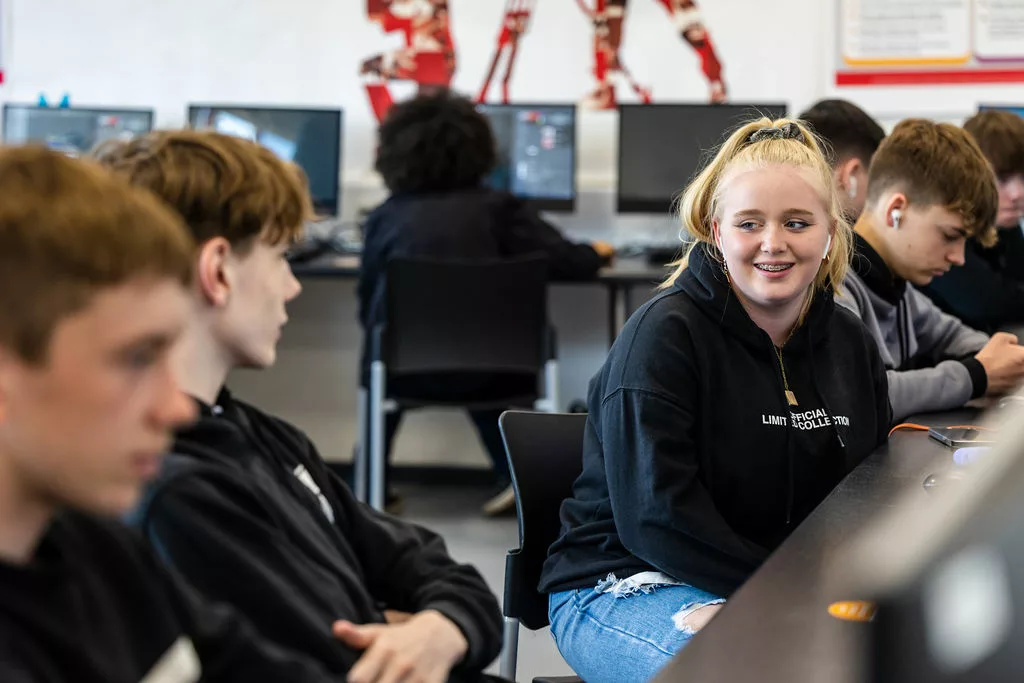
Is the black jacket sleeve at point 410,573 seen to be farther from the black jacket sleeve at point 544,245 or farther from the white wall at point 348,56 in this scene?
the white wall at point 348,56

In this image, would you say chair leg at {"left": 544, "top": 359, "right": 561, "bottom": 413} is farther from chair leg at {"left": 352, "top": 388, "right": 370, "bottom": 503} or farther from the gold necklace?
the gold necklace

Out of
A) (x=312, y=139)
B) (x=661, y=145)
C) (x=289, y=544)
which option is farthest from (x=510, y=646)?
(x=312, y=139)

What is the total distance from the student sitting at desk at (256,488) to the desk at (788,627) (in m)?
0.31

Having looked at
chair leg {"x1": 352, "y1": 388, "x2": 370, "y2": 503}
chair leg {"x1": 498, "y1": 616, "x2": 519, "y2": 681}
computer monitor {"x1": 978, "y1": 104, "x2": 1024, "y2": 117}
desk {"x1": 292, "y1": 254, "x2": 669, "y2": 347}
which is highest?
computer monitor {"x1": 978, "y1": 104, "x2": 1024, "y2": 117}

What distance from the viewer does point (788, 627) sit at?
854mm

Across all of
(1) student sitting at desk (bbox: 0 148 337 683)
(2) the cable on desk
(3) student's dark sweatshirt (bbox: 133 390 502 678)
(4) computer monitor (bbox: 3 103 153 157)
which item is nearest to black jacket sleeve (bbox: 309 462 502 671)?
(3) student's dark sweatshirt (bbox: 133 390 502 678)

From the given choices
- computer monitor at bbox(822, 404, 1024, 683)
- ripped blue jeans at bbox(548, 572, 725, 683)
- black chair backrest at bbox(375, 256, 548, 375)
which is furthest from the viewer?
black chair backrest at bbox(375, 256, 548, 375)

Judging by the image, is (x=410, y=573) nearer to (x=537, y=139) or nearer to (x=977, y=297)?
(x=977, y=297)

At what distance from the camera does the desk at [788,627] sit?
77cm

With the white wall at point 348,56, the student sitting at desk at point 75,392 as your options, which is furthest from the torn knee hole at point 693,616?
the white wall at point 348,56

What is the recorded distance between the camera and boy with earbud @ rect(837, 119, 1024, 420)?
6.81 feet

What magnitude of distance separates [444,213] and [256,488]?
2.44 metres

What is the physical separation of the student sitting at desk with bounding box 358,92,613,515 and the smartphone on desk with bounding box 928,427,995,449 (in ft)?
5.83

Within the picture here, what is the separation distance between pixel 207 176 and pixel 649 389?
1.96ft
